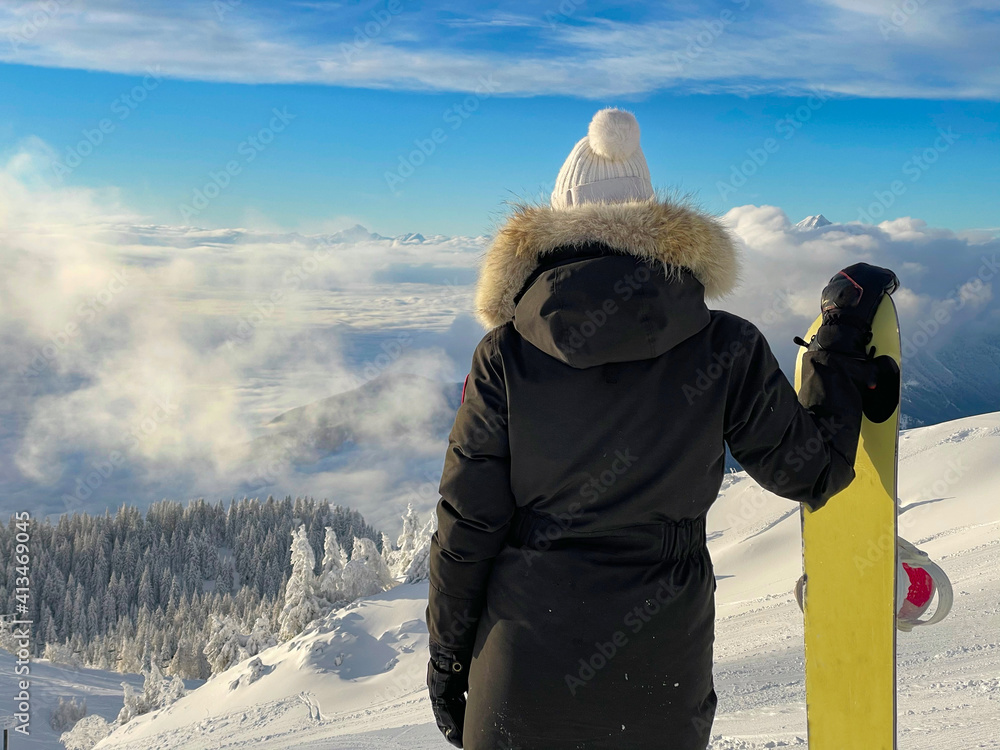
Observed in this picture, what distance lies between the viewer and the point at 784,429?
2037 mm

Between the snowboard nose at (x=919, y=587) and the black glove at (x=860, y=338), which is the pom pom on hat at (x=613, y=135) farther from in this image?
the snowboard nose at (x=919, y=587)

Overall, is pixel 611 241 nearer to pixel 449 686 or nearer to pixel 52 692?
pixel 449 686

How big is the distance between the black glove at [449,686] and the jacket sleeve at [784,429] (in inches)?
41.8

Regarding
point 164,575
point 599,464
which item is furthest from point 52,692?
point 599,464

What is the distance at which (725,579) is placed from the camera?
62.6 ft

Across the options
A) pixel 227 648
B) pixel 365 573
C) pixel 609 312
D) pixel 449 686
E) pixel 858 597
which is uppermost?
pixel 609 312

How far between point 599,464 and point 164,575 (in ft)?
264

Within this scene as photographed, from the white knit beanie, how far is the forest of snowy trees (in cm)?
4226

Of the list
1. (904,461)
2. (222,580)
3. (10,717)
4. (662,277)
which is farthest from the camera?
(222,580)

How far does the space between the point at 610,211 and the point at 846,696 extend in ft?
8.06

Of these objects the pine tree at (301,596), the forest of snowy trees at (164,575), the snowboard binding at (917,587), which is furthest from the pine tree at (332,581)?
the snowboard binding at (917,587)

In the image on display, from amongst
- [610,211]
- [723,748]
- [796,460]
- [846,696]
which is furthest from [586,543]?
[723,748]

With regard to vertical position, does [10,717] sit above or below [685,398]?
below

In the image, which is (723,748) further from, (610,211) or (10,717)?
(10,717)
